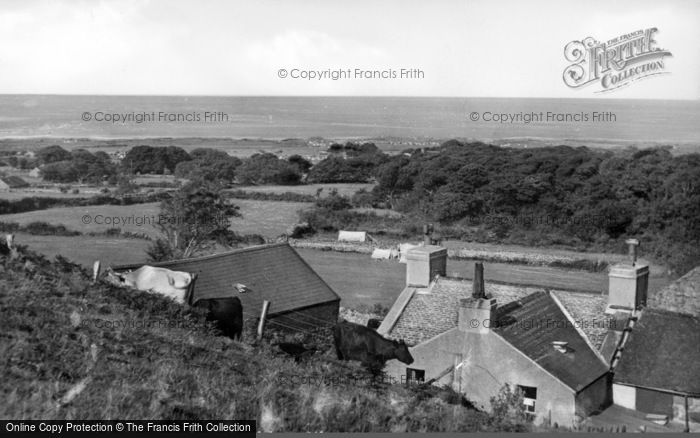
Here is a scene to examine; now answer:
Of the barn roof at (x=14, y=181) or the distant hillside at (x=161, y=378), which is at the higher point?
the barn roof at (x=14, y=181)

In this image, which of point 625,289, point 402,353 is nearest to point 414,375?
point 402,353

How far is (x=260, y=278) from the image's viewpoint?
15031mm

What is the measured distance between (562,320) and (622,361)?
1.22 meters

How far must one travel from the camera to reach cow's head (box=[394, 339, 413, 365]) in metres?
11.7

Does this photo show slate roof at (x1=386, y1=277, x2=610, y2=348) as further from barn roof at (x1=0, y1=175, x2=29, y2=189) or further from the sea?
barn roof at (x1=0, y1=175, x2=29, y2=189)

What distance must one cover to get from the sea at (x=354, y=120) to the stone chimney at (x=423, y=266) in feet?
12.9

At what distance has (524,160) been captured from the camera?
21016mm

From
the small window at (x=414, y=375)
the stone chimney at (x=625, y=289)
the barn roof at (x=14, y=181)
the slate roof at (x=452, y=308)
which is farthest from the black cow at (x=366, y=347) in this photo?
the barn roof at (x=14, y=181)

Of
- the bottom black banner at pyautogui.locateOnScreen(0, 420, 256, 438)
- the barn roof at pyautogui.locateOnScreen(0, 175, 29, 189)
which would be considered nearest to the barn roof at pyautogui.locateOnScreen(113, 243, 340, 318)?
the bottom black banner at pyautogui.locateOnScreen(0, 420, 256, 438)

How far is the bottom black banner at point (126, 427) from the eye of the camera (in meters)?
7.20

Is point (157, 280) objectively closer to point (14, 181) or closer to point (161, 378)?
point (161, 378)

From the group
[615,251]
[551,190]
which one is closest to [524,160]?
[551,190]

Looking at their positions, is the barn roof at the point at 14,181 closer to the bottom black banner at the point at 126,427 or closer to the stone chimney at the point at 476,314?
the stone chimney at the point at 476,314

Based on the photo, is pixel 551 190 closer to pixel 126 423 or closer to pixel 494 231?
pixel 494 231
